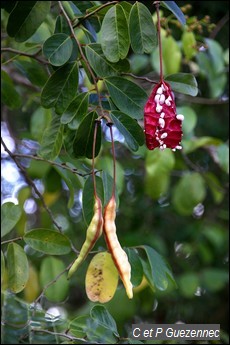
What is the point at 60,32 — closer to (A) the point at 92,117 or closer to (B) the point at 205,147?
(A) the point at 92,117

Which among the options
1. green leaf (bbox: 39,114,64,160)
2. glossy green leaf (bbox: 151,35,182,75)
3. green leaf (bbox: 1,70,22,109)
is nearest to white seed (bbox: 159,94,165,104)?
green leaf (bbox: 39,114,64,160)

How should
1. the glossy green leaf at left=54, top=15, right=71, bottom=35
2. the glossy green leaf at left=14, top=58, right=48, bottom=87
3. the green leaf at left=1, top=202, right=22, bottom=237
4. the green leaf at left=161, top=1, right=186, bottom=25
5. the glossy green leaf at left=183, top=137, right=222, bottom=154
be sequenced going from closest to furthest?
1. the green leaf at left=161, top=1, right=186, bottom=25
2. the glossy green leaf at left=54, top=15, right=71, bottom=35
3. the green leaf at left=1, top=202, right=22, bottom=237
4. the glossy green leaf at left=14, top=58, right=48, bottom=87
5. the glossy green leaf at left=183, top=137, right=222, bottom=154

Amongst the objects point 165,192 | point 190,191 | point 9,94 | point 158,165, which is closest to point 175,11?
point 9,94

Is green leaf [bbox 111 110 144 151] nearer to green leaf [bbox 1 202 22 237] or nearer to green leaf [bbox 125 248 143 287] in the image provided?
green leaf [bbox 125 248 143 287]

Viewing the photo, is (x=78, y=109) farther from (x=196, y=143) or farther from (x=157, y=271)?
(x=196, y=143)

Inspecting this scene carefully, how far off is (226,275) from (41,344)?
150cm

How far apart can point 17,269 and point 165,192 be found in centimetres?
174

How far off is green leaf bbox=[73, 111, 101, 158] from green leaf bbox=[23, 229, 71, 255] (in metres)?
0.22

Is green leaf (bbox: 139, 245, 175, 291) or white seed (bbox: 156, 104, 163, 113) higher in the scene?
white seed (bbox: 156, 104, 163, 113)

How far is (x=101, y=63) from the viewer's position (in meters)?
1.02

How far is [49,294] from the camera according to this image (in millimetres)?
1699

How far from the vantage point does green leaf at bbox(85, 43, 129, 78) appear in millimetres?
1018

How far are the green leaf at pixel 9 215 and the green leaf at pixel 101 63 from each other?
1.22 ft

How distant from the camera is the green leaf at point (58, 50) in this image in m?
1.01
